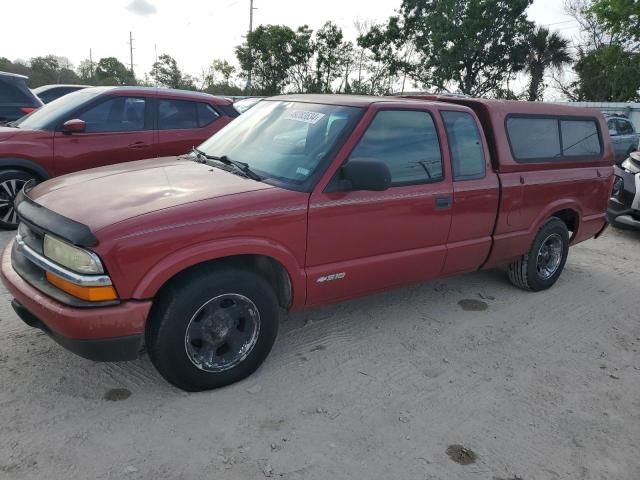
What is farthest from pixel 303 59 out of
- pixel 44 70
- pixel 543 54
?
pixel 44 70

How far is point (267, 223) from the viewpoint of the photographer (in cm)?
296

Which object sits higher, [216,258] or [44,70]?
[44,70]

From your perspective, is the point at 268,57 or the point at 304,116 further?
the point at 268,57

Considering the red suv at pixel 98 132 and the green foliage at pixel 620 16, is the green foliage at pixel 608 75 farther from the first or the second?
the red suv at pixel 98 132

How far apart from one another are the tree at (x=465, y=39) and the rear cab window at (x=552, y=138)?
981 inches

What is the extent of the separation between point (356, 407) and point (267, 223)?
1222 mm

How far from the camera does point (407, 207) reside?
359 centimetres

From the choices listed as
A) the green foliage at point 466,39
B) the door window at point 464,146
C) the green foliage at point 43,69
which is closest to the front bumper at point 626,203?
the door window at point 464,146

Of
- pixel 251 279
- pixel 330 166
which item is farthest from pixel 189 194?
pixel 330 166

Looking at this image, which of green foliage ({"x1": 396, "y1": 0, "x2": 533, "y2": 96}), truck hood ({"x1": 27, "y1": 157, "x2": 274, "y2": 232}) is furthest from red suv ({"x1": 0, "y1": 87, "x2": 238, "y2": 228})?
green foliage ({"x1": 396, "y1": 0, "x2": 533, "y2": 96})

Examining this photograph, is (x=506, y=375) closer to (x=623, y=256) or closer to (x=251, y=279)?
A: (x=251, y=279)

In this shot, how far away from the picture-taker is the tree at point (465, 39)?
2711cm

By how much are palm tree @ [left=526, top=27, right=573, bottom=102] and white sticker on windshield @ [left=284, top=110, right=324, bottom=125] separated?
2970cm

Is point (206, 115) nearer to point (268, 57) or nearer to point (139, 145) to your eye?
point (139, 145)
